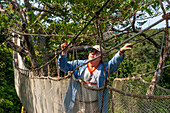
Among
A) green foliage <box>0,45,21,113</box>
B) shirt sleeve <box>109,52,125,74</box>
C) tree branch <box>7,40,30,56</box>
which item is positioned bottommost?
green foliage <box>0,45,21,113</box>

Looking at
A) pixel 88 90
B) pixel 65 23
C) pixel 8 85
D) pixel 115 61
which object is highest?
pixel 65 23

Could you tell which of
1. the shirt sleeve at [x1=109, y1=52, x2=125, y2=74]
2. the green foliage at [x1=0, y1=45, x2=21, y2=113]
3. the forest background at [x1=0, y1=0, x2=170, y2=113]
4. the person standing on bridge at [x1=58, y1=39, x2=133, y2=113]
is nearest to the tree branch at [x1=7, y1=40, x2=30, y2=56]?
the forest background at [x1=0, y1=0, x2=170, y2=113]

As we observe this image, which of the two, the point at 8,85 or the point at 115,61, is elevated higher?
the point at 115,61

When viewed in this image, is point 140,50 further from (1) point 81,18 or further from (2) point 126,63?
(1) point 81,18

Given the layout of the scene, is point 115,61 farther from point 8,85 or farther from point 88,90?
point 8,85

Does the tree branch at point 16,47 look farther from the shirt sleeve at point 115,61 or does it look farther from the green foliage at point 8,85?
the shirt sleeve at point 115,61

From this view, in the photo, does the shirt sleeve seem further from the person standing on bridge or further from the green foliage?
the green foliage

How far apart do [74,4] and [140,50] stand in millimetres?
16039

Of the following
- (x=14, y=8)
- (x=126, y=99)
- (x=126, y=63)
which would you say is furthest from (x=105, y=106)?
(x=126, y=63)

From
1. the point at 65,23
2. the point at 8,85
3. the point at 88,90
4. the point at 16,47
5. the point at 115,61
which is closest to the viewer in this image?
the point at 88,90

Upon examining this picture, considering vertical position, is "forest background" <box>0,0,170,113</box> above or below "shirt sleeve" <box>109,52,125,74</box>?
above

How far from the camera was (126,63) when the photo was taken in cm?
462

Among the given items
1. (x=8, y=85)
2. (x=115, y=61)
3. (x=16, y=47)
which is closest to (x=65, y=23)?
(x=16, y=47)

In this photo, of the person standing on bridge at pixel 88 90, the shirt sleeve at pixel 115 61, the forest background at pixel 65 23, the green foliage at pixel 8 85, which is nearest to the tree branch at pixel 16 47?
the forest background at pixel 65 23
